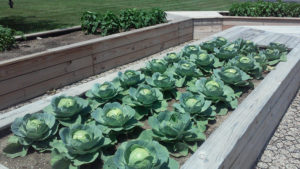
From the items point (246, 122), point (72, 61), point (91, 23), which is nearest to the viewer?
point (246, 122)

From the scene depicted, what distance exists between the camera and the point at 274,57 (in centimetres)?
383

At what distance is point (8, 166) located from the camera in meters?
1.87

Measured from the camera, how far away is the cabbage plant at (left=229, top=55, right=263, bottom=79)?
330cm

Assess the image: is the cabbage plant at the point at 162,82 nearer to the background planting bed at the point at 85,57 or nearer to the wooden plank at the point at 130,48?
the background planting bed at the point at 85,57

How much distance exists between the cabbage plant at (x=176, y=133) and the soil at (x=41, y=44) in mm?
3136

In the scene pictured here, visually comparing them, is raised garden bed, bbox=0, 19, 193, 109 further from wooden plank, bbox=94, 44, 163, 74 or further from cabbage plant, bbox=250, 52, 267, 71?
cabbage plant, bbox=250, 52, 267, 71

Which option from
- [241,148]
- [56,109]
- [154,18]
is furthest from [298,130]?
[154,18]

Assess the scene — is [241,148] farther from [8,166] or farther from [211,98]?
[8,166]

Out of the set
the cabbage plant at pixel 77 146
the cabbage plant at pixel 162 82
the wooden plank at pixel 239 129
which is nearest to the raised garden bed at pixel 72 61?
the cabbage plant at pixel 162 82

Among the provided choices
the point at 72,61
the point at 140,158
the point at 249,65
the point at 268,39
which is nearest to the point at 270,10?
the point at 268,39

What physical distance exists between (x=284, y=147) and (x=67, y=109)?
2.18 meters

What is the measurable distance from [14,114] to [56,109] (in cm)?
41

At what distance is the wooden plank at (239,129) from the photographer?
1.76 metres

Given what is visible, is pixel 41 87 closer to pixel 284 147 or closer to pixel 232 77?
pixel 232 77
